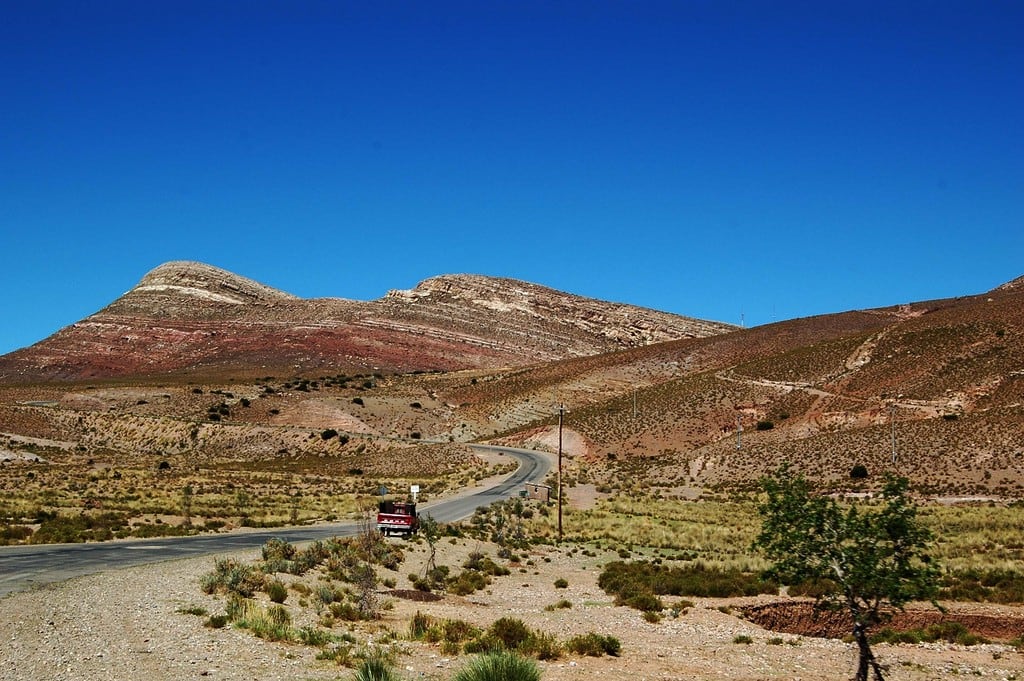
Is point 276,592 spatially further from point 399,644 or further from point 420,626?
point 399,644

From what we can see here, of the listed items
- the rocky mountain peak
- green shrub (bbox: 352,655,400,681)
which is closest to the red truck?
green shrub (bbox: 352,655,400,681)

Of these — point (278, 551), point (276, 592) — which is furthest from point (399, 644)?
point (278, 551)

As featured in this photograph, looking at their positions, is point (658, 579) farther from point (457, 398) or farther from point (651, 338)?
point (651, 338)

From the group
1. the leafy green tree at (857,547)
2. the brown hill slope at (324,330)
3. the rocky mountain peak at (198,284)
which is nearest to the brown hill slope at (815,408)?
the brown hill slope at (324,330)

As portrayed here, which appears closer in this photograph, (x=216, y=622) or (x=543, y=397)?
(x=216, y=622)

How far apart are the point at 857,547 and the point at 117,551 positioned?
23.6m

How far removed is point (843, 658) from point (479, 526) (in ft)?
81.1

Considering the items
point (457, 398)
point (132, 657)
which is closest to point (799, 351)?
point (457, 398)

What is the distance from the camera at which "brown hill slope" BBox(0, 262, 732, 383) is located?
151 meters

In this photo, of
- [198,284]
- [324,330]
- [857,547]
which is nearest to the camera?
[857,547]

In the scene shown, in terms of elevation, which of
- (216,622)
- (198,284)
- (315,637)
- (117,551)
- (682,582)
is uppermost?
(198,284)

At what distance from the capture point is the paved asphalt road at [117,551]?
22.0 meters

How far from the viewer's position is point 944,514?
45.7 m

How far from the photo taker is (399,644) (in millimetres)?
15930
